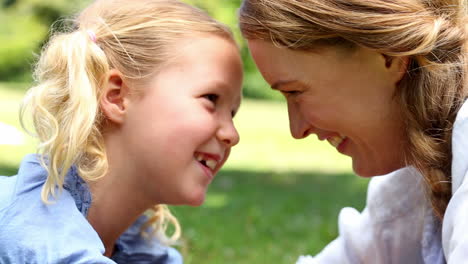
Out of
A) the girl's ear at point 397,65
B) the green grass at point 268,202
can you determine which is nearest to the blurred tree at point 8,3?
the green grass at point 268,202

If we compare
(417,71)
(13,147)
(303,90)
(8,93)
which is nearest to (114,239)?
(303,90)

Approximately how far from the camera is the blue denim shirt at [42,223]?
7.67ft

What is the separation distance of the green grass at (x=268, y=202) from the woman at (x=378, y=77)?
4.86ft

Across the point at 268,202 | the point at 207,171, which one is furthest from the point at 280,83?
the point at 268,202

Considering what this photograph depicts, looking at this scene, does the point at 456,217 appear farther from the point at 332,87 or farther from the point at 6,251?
the point at 6,251

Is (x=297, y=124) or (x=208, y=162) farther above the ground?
(x=297, y=124)

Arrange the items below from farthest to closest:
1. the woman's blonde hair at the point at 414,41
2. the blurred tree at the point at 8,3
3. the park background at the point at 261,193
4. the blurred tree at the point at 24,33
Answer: the blurred tree at the point at 8,3 → the blurred tree at the point at 24,33 → the park background at the point at 261,193 → the woman's blonde hair at the point at 414,41

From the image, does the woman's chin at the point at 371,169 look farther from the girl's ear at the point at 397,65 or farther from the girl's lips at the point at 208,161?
the girl's lips at the point at 208,161

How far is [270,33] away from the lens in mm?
2555

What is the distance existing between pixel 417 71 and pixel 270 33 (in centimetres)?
46

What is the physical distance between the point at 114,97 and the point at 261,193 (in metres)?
4.22

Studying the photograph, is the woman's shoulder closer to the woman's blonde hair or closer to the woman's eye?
the woman's blonde hair

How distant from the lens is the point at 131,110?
268cm

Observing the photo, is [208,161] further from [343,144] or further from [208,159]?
[343,144]
